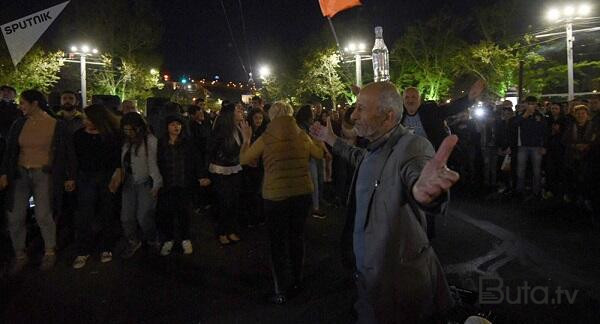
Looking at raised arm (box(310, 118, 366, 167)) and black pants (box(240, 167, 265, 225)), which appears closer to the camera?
raised arm (box(310, 118, 366, 167))

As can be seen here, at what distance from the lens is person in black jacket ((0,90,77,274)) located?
19.4 ft

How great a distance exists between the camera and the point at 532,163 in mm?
10352

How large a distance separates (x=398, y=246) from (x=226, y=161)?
4.79m

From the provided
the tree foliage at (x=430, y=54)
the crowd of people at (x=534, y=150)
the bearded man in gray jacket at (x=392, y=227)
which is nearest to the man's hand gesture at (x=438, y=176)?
the bearded man in gray jacket at (x=392, y=227)

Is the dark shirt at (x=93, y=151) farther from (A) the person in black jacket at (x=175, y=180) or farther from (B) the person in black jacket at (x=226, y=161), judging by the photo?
(B) the person in black jacket at (x=226, y=161)

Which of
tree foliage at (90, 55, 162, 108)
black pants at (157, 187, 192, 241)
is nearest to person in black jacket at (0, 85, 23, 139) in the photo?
black pants at (157, 187, 192, 241)

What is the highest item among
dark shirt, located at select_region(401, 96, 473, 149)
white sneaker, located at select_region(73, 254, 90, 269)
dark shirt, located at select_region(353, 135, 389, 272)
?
dark shirt, located at select_region(401, 96, 473, 149)

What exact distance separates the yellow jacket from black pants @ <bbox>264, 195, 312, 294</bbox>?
0.10 m

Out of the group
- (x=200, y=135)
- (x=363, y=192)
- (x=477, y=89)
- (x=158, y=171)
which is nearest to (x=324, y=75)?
(x=200, y=135)

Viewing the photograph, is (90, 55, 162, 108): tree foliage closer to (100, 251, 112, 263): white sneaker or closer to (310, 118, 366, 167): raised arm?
(100, 251, 112, 263): white sneaker

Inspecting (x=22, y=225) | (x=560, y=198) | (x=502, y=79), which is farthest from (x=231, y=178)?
(x=502, y=79)

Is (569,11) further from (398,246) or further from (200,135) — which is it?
(398,246)

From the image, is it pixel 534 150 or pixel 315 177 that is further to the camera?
pixel 534 150

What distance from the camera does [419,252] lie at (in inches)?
102
